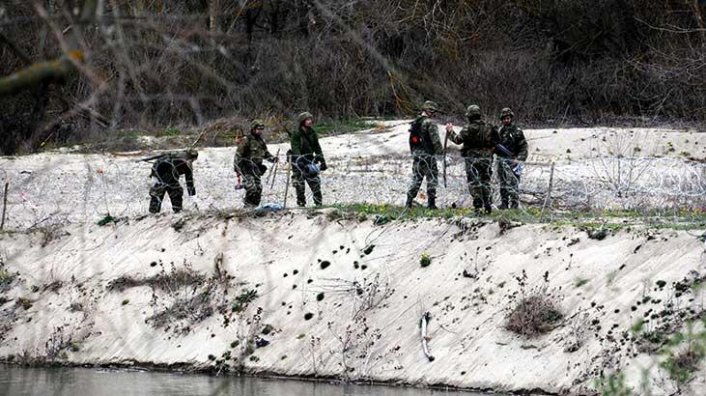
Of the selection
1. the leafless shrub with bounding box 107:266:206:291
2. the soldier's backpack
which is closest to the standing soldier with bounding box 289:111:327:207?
the soldier's backpack

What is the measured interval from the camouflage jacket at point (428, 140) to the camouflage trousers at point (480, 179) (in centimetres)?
90

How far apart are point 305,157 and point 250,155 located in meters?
0.94

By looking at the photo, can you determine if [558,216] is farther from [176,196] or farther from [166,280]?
[176,196]

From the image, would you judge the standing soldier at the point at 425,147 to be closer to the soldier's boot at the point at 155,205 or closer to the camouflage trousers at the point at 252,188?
the camouflage trousers at the point at 252,188

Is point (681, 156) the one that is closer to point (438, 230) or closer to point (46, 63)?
point (438, 230)

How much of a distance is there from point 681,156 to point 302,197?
10.8m

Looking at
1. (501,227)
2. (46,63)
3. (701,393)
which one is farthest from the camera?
(501,227)

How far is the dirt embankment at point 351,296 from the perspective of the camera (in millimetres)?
17719

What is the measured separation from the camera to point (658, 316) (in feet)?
56.5

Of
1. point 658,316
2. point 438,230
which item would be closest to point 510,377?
point 658,316

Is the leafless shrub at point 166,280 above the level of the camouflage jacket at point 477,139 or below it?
below

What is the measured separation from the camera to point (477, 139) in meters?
20.9

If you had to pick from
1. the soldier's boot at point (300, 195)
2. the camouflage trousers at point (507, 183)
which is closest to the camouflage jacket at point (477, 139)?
the camouflage trousers at point (507, 183)

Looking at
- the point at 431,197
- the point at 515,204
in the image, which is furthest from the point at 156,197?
the point at 515,204
